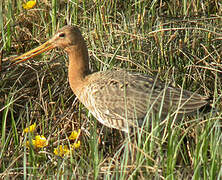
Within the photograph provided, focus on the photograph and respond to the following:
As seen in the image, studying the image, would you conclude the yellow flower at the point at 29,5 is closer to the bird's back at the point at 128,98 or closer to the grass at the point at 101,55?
the grass at the point at 101,55

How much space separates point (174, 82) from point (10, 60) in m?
1.53

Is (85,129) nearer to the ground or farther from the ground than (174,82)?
nearer to the ground

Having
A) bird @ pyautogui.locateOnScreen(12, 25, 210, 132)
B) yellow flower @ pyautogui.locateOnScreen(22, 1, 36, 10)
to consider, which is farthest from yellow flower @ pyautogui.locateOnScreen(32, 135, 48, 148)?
yellow flower @ pyautogui.locateOnScreen(22, 1, 36, 10)

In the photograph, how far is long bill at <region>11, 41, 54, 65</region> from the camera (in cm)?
428

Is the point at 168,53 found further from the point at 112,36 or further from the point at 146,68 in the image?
the point at 112,36

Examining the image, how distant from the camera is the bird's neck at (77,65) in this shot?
4227 millimetres

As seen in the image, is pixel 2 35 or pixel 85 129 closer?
pixel 85 129

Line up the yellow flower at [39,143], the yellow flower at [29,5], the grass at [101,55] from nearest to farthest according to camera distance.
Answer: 1. the yellow flower at [39,143]
2. the grass at [101,55]
3. the yellow flower at [29,5]

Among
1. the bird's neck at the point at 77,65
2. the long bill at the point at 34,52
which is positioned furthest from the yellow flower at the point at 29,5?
the bird's neck at the point at 77,65

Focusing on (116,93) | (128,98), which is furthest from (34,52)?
(128,98)

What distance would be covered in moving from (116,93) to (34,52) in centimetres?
Answer: 87

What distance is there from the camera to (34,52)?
4332mm

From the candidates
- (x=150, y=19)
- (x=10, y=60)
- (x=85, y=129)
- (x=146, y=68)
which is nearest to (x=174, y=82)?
(x=146, y=68)

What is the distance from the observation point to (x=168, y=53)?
4.57 metres
